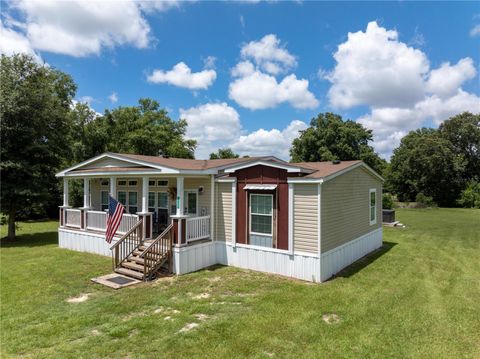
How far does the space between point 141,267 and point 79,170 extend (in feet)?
22.2

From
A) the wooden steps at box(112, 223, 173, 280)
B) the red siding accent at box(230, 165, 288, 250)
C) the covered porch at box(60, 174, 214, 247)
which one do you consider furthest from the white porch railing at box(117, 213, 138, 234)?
the red siding accent at box(230, 165, 288, 250)

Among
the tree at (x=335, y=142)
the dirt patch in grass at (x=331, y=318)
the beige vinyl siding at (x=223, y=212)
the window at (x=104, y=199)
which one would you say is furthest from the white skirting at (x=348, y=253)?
the tree at (x=335, y=142)

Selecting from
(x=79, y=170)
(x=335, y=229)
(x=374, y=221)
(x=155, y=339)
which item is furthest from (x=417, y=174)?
(x=155, y=339)

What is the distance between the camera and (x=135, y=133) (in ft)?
102

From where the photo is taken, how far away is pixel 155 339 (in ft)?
17.5

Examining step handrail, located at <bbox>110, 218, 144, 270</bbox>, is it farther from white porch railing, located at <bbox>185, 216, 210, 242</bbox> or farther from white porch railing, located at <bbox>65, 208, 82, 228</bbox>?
white porch railing, located at <bbox>65, 208, 82, 228</bbox>

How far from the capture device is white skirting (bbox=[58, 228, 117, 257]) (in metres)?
11.9

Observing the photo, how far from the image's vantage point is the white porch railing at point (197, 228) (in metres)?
9.79

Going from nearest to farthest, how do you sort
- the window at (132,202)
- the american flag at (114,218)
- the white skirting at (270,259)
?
the white skirting at (270,259), the american flag at (114,218), the window at (132,202)

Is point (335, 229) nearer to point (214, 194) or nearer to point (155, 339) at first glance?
point (214, 194)

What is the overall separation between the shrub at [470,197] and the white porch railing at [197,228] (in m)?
36.9

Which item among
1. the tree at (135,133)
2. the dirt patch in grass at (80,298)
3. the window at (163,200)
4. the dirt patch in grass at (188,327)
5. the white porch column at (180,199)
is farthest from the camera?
the tree at (135,133)

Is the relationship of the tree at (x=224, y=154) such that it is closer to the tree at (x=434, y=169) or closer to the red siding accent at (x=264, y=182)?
the tree at (x=434, y=169)

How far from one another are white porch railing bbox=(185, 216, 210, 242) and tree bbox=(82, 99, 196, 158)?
20.9 metres
